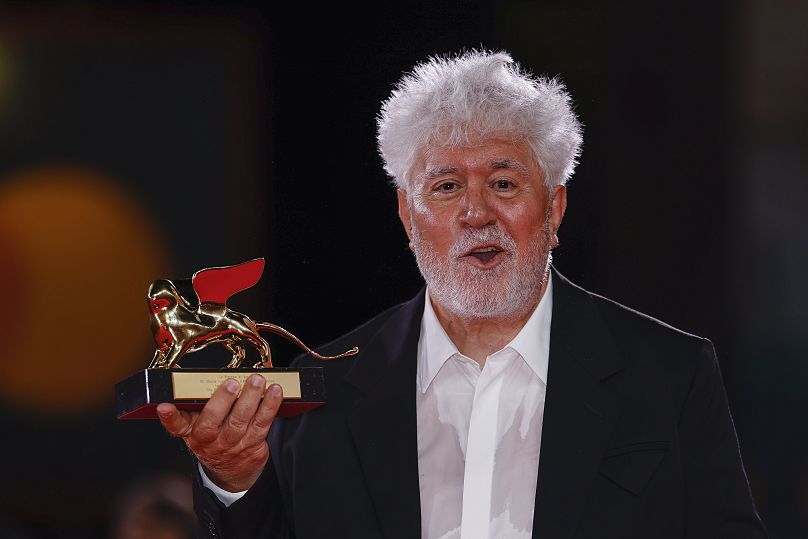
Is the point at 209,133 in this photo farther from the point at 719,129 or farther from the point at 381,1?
the point at 719,129

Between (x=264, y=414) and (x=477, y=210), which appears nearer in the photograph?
(x=264, y=414)

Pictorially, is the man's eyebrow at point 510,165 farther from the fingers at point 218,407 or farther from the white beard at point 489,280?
the fingers at point 218,407

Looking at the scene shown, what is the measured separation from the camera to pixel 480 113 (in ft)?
6.70

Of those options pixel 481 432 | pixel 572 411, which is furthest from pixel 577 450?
pixel 481 432

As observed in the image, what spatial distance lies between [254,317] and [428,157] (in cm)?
132

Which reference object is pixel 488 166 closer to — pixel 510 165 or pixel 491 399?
pixel 510 165

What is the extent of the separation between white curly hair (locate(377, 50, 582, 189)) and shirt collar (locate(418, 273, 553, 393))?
249 mm

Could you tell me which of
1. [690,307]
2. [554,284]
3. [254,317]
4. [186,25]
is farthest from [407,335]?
[186,25]

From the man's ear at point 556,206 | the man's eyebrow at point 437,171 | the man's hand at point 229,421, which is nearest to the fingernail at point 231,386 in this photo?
the man's hand at point 229,421

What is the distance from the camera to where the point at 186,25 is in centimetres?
351

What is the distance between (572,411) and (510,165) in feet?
1.52

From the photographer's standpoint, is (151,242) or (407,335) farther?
(151,242)

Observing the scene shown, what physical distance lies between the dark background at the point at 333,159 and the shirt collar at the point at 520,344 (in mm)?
1010

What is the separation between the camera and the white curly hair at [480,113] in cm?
205
